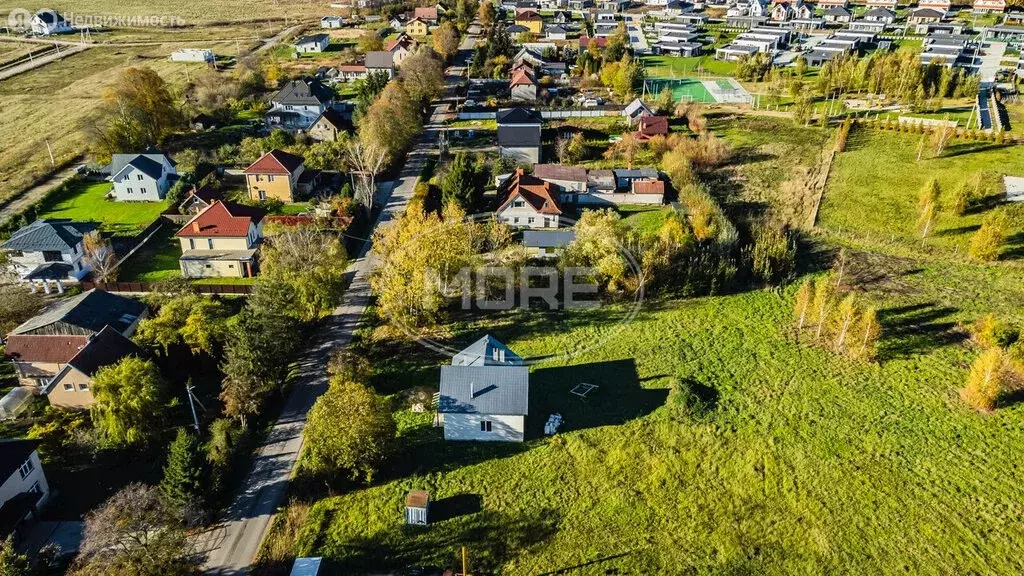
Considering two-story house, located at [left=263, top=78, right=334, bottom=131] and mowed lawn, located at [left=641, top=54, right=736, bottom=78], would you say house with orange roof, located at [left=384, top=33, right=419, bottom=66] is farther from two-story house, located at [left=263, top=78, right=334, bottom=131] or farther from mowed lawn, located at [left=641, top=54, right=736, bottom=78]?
mowed lawn, located at [left=641, top=54, right=736, bottom=78]

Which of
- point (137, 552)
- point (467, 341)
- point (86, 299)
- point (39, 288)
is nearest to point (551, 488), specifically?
point (467, 341)

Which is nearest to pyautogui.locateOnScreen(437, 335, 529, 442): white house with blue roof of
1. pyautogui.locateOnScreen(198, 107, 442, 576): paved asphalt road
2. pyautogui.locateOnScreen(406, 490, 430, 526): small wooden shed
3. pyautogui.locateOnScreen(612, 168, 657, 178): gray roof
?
pyautogui.locateOnScreen(406, 490, 430, 526): small wooden shed

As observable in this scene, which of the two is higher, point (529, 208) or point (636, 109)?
point (636, 109)

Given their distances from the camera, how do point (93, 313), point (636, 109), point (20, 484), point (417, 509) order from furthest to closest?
point (636, 109), point (93, 313), point (417, 509), point (20, 484)

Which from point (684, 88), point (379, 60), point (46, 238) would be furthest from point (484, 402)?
point (379, 60)

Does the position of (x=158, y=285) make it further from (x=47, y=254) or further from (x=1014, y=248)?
(x=1014, y=248)

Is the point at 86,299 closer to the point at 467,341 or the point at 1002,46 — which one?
the point at 467,341
